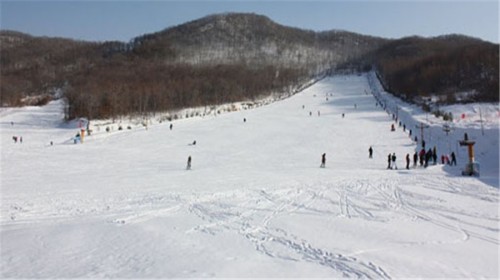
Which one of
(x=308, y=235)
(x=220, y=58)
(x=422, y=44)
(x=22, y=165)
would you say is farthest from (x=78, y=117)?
(x=422, y=44)

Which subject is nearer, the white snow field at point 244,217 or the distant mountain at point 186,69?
the white snow field at point 244,217

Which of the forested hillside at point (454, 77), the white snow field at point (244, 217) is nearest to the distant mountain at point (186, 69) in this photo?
the forested hillside at point (454, 77)

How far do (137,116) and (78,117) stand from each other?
24.0 ft

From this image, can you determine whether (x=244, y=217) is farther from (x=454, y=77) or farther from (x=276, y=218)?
(x=454, y=77)

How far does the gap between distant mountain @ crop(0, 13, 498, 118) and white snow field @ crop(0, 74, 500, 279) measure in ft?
127

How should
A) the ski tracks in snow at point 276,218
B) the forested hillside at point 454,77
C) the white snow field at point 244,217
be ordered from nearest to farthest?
the ski tracks in snow at point 276,218 < the white snow field at point 244,217 < the forested hillside at point 454,77

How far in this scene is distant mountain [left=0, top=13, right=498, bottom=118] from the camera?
229ft

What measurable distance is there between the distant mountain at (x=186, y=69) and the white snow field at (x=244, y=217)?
38.6m

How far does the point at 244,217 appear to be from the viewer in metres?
11.3

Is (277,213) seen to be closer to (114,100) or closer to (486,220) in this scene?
(486,220)

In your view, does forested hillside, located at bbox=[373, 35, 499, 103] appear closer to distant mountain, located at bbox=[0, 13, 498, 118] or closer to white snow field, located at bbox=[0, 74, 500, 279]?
distant mountain, located at bbox=[0, 13, 498, 118]

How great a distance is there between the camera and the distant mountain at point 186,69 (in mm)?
69938

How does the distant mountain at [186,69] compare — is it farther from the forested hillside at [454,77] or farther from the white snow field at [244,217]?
the white snow field at [244,217]

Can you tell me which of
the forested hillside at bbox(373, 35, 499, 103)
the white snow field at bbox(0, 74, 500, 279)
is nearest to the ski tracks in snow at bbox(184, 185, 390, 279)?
the white snow field at bbox(0, 74, 500, 279)
